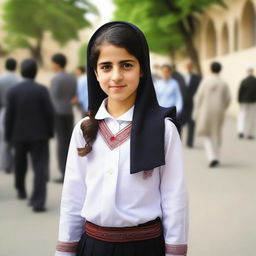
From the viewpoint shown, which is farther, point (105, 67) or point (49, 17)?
point (49, 17)

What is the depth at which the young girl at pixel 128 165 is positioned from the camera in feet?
6.84

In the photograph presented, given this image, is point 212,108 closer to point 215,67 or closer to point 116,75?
point 215,67

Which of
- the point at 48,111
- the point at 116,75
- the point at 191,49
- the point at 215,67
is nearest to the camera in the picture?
the point at 116,75

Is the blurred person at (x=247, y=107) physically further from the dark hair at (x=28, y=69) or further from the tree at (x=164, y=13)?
the tree at (x=164, y=13)

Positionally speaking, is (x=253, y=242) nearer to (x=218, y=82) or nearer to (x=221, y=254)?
(x=221, y=254)

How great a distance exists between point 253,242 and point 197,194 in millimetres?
1993

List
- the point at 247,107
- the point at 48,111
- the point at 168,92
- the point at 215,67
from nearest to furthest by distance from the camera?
1. the point at 48,111
2. the point at 215,67
3. the point at 168,92
4. the point at 247,107

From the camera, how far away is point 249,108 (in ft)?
46.3

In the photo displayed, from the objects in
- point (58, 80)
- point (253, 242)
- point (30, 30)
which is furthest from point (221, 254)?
point (30, 30)

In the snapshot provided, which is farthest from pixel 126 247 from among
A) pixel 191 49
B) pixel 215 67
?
pixel 191 49

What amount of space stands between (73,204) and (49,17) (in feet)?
142

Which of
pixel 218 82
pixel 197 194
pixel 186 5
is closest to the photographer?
pixel 197 194

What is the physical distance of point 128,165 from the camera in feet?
6.89

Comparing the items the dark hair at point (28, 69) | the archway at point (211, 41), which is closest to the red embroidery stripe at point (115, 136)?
the dark hair at point (28, 69)
